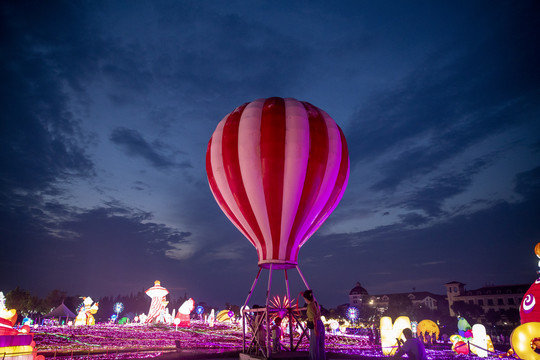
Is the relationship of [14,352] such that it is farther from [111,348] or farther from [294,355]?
[111,348]

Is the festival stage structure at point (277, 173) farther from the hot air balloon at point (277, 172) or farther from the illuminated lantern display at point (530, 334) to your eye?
the illuminated lantern display at point (530, 334)

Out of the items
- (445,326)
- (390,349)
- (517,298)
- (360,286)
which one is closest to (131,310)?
(360,286)

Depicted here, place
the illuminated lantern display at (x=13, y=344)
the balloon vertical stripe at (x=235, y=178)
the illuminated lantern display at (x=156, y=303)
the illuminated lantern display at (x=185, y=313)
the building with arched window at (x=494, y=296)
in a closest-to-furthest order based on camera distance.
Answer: the illuminated lantern display at (x=13, y=344), the balloon vertical stripe at (x=235, y=178), the illuminated lantern display at (x=185, y=313), the illuminated lantern display at (x=156, y=303), the building with arched window at (x=494, y=296)

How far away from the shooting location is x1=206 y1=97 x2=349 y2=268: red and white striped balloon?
12.7 metres

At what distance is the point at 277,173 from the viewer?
Answer: 12.6 meters

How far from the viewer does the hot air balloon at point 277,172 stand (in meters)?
12.6

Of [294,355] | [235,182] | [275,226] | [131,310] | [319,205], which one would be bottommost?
[131,310]

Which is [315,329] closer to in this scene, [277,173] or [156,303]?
[277,173]

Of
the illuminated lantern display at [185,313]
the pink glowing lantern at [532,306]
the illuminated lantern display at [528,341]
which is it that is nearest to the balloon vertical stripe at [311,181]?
the illuminated lantern display at [528,341]

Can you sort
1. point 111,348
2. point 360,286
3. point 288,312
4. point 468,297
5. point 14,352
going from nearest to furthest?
point 14,352 → point 288,312 → point 111,348 → point 468,297 → point 360,286

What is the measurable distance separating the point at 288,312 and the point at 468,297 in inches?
3319

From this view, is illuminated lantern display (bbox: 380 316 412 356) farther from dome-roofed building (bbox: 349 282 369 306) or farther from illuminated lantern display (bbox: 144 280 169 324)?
dome-roofed building (bbox: 349 282 369 306)

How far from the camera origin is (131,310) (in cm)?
14112

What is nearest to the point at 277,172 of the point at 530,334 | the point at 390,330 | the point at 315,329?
the point at 315,329
